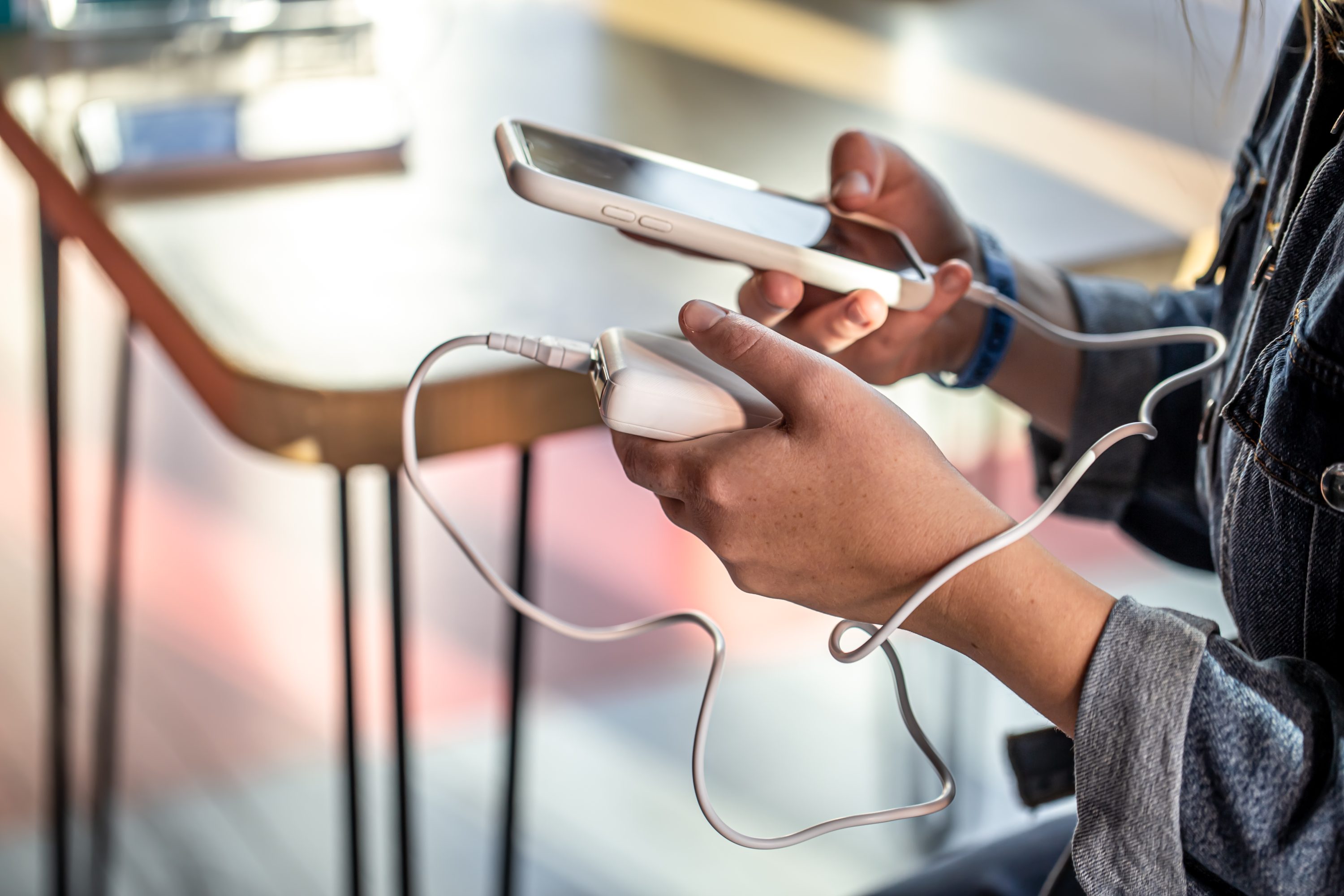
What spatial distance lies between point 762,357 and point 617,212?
0.13 meters

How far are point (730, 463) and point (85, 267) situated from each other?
1.51 meters

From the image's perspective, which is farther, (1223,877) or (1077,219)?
(1077,219)

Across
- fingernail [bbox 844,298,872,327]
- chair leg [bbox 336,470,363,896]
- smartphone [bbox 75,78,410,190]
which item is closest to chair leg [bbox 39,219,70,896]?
smartphone [bbox 75,78,410,190]

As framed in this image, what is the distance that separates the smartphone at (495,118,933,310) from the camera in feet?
1.64

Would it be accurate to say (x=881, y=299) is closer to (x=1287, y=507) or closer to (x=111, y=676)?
(x=1287, y=507)

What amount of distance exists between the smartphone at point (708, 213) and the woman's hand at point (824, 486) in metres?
0.10

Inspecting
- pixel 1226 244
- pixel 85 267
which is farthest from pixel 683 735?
pixel 85 267

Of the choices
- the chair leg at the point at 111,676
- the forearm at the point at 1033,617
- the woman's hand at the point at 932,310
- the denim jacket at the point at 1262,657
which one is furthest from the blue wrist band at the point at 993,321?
the chair leg at the point at 111,676

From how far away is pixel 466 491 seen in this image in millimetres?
1485

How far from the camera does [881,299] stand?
0.53m

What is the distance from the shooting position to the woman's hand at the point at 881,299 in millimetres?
535

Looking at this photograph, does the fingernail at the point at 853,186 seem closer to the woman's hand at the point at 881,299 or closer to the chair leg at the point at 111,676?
the woman's hand at the point at 881,299

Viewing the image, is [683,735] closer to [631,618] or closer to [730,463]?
[631,618]

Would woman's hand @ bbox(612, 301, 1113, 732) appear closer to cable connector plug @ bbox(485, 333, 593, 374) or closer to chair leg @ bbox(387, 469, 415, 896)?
cable connector plug @ bbox(485, 333, 593, 374)
